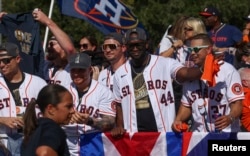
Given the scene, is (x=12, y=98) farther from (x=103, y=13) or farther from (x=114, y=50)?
(x=103, y=13)

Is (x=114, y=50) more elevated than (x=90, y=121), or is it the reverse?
(x=114, y=50)

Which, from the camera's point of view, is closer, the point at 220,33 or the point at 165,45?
the point at 165,45

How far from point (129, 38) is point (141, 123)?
1.00m

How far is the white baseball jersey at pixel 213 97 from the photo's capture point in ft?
32.7

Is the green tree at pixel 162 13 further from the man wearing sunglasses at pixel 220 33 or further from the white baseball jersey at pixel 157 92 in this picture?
the white baseball jersey at pixel 157 92

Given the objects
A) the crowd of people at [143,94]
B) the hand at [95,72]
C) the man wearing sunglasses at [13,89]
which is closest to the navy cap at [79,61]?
the crowd of people at [143,94]

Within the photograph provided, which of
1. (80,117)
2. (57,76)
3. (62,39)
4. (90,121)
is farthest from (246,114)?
(62,39)

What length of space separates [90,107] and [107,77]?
1314 mm

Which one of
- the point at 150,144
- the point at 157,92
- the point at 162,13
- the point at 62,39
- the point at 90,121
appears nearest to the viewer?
the point at 90,121

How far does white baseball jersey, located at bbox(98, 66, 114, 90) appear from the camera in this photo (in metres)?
11.4

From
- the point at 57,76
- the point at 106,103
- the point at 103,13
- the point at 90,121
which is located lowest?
the point at 90,121

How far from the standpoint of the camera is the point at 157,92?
10.2m

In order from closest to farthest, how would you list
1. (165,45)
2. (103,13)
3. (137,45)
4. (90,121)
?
(90,121) → (137,45) → (165,45) → (103,13)

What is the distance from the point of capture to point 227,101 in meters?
10.0
